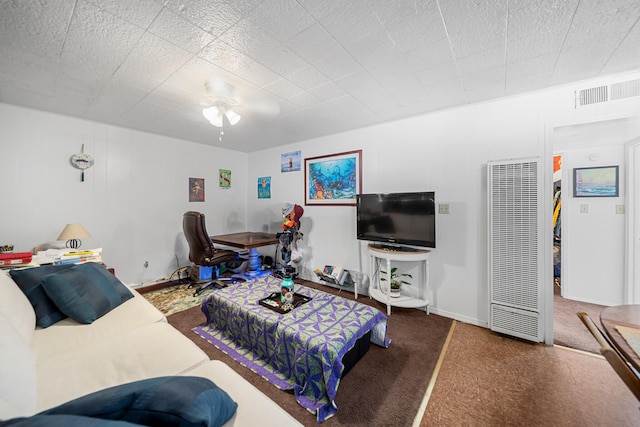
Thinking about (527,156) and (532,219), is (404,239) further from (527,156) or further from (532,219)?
(527,156)

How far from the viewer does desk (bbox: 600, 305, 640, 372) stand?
876 mm

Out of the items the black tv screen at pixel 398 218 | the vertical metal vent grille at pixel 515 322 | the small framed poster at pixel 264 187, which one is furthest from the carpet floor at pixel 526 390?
the small framed poster at pixel 264 187

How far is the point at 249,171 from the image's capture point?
5109mm

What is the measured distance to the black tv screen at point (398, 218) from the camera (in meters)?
2.69

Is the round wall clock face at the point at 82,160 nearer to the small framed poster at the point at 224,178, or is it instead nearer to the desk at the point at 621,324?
the small framed poster at the point at 224,178

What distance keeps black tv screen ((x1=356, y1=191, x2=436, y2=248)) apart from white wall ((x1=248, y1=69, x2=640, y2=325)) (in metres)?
0.25

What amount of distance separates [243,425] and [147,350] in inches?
32.0

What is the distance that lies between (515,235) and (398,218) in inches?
44.0

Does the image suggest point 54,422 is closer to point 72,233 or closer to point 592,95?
point 72,233

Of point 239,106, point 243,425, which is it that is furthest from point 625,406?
point 239,106

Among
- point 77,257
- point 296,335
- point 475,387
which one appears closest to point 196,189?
point 77,257

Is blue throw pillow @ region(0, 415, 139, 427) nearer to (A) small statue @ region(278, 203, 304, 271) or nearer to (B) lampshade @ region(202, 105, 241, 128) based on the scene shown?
(B) lampshade @ region(202, 105, 241, 128)

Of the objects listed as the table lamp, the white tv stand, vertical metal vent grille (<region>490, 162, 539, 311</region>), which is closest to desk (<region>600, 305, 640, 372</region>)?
vertical metal vent grille (<region>490, 162, 539, 311</region>)

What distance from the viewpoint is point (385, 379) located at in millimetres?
1780
